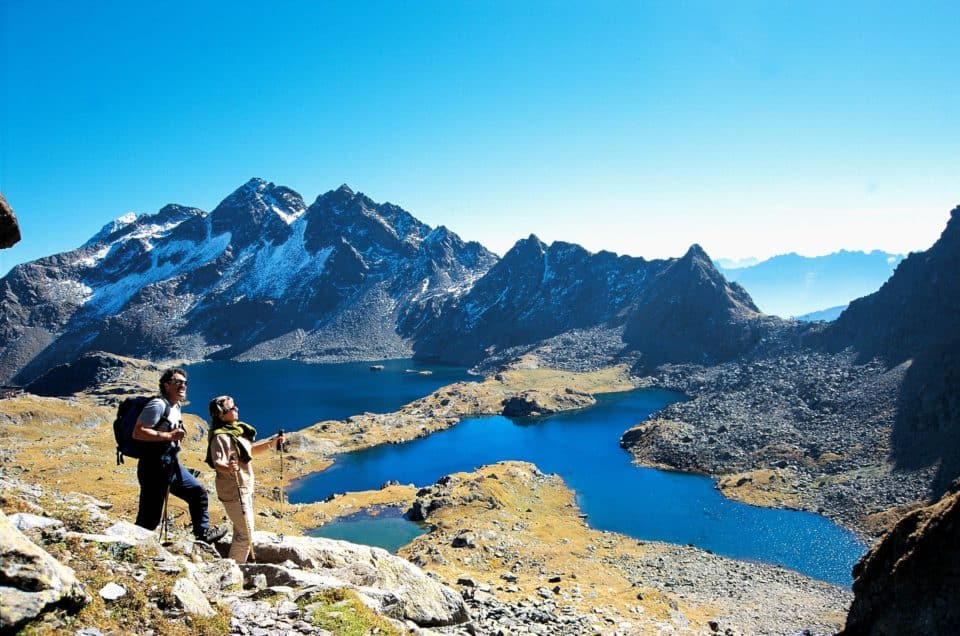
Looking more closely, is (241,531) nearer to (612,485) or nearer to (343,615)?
(343,615)

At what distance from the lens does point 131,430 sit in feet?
38.9

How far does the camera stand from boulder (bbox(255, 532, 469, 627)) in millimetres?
15922

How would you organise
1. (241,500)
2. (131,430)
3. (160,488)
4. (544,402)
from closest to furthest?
1. (131,430)
2. (160,488)
3. (241,500)
4. (544,402)

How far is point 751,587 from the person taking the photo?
50344mm

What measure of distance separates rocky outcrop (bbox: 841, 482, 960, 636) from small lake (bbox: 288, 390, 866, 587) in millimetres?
37925

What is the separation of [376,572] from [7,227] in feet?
43.3

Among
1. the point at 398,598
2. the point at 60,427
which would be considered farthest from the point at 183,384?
the point at 60,427

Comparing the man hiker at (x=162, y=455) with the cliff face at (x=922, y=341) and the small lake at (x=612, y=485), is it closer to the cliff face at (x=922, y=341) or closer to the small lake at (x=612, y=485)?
the small lake at (x=612, y=485)

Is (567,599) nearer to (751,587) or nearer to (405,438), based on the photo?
(751,587)

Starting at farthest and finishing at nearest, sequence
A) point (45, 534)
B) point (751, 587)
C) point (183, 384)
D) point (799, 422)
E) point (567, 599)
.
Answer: point (799, 422) → point (751, 587) → point (567, 599) → point (183, 384) → point (45, 534)

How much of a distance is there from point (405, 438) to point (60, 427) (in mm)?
64600

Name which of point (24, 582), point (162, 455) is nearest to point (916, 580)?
point (162, 455)

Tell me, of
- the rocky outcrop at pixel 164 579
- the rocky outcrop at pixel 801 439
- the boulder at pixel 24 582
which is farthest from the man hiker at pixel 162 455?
the rocky outcrop at pixel 801 439

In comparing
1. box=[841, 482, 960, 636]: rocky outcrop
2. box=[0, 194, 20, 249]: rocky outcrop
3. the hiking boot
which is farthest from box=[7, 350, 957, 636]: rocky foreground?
box=[0, 194, 20, 249]: rocky outcrop
